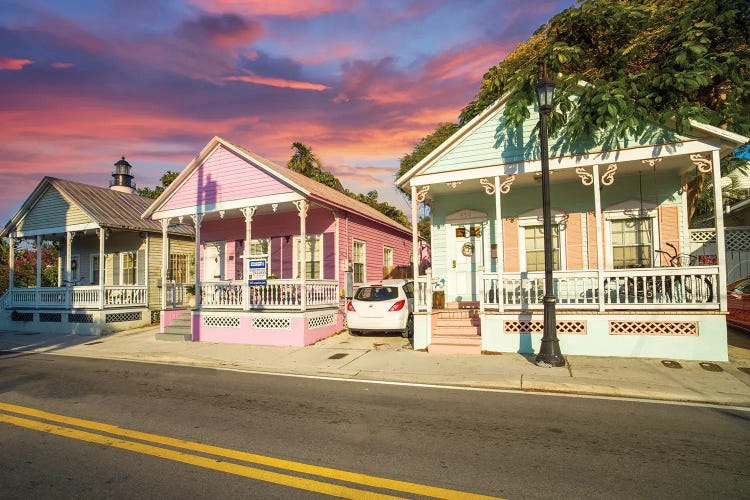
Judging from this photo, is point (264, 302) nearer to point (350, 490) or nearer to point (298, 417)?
point (298, 417)

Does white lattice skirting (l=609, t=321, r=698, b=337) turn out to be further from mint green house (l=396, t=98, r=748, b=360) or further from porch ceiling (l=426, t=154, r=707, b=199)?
porch ceiling (l=426, t=154, r=707, b=199)

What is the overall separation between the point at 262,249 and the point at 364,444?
13550mm

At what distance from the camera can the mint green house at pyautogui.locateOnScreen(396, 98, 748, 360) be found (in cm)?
954

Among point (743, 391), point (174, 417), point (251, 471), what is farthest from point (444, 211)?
point (251, 471)

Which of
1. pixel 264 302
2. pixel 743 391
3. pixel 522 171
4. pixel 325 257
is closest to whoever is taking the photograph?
pixel 743 391

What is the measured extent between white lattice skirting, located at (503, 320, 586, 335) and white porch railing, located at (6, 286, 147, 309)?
625 inches

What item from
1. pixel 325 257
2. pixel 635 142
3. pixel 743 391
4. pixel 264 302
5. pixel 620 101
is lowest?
pixel 743 391

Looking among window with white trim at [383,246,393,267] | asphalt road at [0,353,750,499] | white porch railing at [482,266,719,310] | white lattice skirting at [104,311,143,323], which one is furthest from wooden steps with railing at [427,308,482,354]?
white lattice skirting at [104,311,143,323]

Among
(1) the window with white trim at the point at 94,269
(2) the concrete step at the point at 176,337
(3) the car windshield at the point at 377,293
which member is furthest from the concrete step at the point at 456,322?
(1) the window with white trim at the point at 94,269

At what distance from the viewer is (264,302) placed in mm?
13844

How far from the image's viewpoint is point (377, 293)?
12.9 meters

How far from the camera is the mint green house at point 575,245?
9539mm

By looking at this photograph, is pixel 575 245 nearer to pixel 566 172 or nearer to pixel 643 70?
pixel 566 172

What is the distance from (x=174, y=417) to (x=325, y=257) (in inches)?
416
